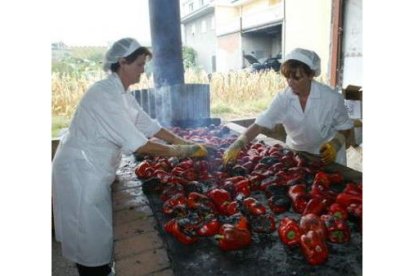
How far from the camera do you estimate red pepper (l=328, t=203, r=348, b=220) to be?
6.38ft

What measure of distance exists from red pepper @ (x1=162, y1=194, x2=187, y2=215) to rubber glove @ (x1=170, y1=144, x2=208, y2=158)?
0.70 meters

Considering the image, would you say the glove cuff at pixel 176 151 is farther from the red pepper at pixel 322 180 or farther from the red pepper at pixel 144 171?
the red pepper at pixel 322 180

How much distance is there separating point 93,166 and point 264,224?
143 centimetres

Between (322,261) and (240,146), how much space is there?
1773 millimetres

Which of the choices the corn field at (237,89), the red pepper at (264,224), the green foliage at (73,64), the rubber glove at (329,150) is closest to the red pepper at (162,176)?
the red pepper at (264,224)

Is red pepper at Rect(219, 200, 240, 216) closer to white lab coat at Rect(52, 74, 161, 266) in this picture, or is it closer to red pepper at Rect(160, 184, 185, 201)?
red pepper at Rect(160, 184, 185, 201)

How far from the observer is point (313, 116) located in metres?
3.32

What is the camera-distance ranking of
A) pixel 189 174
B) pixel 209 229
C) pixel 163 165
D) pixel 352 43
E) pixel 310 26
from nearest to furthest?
pixel 209 229
pixel 189 174
pixel 163 165
pixel 352 43
pixel 310 26

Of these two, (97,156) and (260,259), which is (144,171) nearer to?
(97,156)

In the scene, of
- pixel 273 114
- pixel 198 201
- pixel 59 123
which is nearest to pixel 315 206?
pixel 198 201

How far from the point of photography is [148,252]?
1.80 metres

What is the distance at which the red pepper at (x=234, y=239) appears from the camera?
172cm
